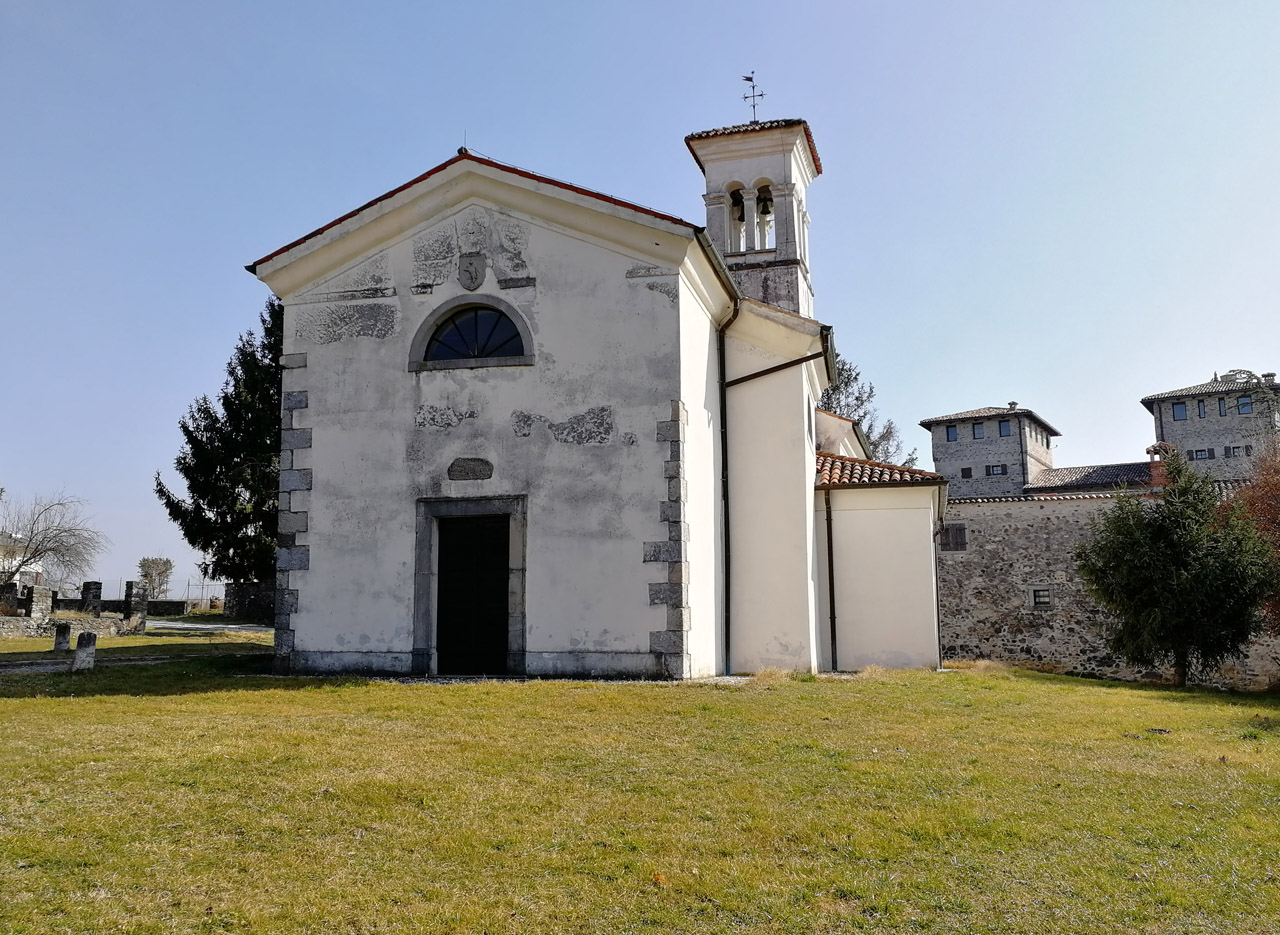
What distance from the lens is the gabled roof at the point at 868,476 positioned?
53.5ft

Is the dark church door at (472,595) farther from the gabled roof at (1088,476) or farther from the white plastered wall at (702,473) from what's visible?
the gabled roof at (1088,476)

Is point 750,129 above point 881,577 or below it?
above

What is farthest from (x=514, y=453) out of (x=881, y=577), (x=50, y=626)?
(x=50, y=626)

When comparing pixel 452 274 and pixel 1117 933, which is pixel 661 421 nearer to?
pixel 452 274

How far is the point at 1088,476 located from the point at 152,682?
1957 inches

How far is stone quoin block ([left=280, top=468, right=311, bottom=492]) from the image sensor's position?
13109mm

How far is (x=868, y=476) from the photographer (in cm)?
1683

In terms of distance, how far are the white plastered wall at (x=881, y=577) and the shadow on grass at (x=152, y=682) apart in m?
8.19

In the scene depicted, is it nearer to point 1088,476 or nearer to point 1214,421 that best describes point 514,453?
point 1088,476

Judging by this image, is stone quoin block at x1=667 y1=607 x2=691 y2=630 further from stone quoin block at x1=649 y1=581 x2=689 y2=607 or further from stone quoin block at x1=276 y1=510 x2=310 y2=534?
stone quoin block at x1=276 y1=510 x2=310 y2=534

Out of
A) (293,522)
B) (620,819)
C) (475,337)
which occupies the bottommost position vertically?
(620,819)

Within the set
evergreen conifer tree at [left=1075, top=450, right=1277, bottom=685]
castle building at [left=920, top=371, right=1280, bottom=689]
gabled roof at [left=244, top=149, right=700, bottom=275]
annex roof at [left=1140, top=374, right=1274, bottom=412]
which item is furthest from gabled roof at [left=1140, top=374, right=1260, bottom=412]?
gabled roof at [left=244, top=149, right=700, bottom=275]

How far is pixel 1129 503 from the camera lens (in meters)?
18.7

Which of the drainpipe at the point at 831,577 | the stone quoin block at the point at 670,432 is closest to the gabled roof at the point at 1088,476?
the drainpipe at the point at 831,577
